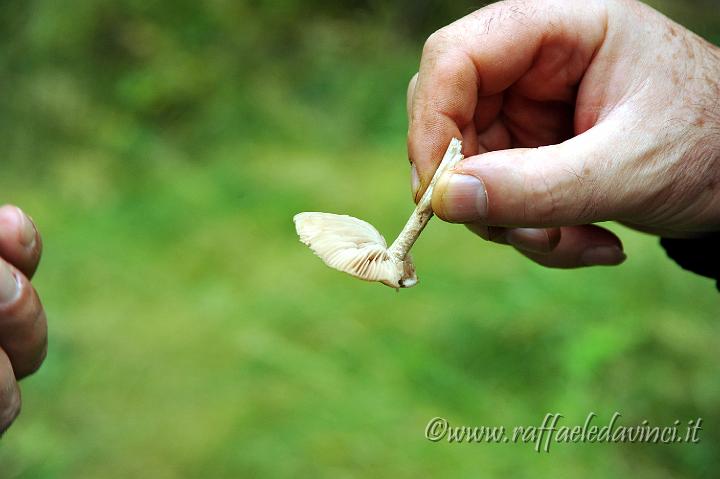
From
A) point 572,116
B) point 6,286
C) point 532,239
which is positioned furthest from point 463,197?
point 6,286

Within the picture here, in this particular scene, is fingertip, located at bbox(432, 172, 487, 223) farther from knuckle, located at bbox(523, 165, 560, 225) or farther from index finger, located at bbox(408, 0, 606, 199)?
index finger, located at bbox(408, 0, 606, 199)

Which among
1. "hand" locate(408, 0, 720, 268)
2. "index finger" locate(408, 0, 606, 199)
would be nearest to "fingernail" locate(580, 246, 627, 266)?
"hand" locate(408, 0, 720, 268)

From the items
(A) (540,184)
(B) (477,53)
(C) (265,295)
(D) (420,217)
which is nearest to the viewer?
(A) (540,184)

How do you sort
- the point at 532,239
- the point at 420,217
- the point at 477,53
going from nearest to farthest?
the point at 420,217 → the point at 477,53 → the point at 532,239

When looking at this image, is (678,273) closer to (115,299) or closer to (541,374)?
(541,374)

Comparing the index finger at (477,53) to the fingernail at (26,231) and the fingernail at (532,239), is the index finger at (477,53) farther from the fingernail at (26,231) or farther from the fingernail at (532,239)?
the fingernail at (26,231)

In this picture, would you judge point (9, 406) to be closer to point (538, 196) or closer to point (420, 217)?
point (420, 217)

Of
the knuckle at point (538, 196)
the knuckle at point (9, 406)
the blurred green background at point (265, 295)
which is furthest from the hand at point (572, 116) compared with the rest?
the knuckle at point (9, 406)

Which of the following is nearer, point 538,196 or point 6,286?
point 538,196
